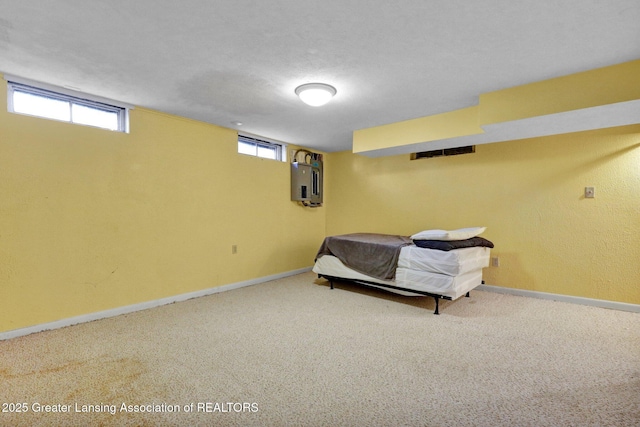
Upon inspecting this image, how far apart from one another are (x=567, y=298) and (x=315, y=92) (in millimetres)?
3657

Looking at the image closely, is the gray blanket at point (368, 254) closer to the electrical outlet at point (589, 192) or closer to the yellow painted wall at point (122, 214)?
the yellow painted wall at point (122, 214)

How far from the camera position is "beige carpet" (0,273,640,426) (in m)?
1.51

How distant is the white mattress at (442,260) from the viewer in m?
2.86

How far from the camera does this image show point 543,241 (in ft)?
11.3

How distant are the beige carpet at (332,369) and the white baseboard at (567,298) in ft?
0.47

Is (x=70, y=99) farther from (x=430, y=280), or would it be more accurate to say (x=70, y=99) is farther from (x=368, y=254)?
(x=430, y=280)

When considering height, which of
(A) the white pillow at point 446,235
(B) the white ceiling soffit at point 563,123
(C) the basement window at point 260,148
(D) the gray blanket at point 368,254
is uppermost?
(C) the basement window at point 260,148

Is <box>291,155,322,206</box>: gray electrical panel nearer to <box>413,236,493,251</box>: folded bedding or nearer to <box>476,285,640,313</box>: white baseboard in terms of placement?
<box>413,236,493,251</box>: folded bedding

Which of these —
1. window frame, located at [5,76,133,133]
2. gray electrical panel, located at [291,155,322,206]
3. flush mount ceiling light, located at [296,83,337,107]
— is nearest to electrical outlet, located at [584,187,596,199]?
flush mount ceiling light, located at [296,83,337,107]

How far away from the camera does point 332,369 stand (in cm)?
193

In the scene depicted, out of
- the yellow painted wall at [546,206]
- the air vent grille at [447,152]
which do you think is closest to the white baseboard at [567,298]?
the yellow painted wall at [546,206]

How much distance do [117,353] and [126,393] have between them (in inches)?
23.7

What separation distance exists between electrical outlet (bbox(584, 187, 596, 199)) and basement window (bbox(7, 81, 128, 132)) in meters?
5.13

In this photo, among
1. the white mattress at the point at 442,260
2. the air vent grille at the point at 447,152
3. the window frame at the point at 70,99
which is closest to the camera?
the window frame at the point at 70,99
